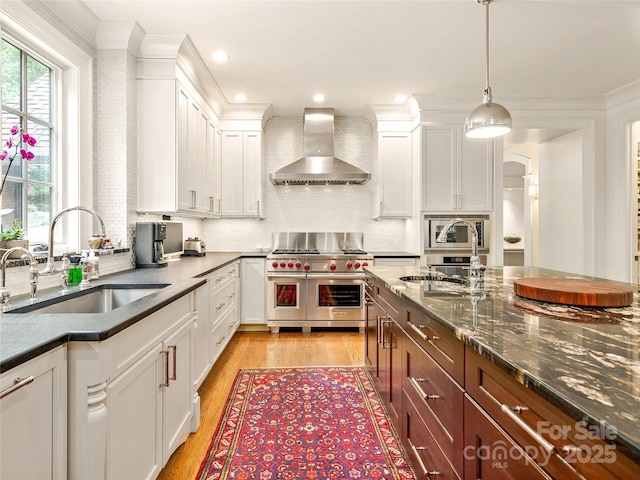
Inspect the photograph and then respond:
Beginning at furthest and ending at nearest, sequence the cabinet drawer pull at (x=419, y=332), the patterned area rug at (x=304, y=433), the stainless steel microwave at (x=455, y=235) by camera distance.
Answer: the stainless steel microwave at (x=455, y=235), the patterned area rug at (x=304, y=433), the cabinet drawer pull at (x=419, y=332)

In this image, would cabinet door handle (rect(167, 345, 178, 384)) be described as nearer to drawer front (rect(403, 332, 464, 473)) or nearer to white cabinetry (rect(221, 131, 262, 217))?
drawer front (rect(403, 332, 464, 473))

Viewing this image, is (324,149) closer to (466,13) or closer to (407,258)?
(407,258)

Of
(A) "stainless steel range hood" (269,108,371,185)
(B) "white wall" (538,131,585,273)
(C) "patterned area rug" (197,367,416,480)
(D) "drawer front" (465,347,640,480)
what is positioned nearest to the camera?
(D) "drawer front" (465,347,640,480)

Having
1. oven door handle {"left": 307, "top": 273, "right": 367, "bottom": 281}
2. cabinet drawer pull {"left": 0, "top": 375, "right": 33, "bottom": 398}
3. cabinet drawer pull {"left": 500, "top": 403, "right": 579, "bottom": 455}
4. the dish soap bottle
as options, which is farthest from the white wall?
cabinet drawer pull {"left": 0, "top": 375, "right": 33, "bottom": 398}

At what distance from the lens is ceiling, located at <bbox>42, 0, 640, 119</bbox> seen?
2.43m

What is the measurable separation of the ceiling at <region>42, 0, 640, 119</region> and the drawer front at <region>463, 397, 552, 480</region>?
8.45ft

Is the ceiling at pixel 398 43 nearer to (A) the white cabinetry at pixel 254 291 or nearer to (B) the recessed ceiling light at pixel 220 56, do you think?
(B) the recessed ceiling light at pixel 220 56

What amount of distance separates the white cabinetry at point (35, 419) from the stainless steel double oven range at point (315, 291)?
3035 mm

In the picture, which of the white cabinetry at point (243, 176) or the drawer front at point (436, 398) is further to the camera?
the white cabinetry at point (243, 176)

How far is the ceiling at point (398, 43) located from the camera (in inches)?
95.6

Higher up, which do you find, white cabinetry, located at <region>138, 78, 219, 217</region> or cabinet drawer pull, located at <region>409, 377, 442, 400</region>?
white cabinetry, located at <region>138, 78, 219, 217</region>

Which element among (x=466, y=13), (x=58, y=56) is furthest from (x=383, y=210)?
(x=58, y=56)

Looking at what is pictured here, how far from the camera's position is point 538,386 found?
676 millimetres

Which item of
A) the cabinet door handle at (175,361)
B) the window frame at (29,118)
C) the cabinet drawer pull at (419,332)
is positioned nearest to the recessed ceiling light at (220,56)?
the window frame at (29,118)
